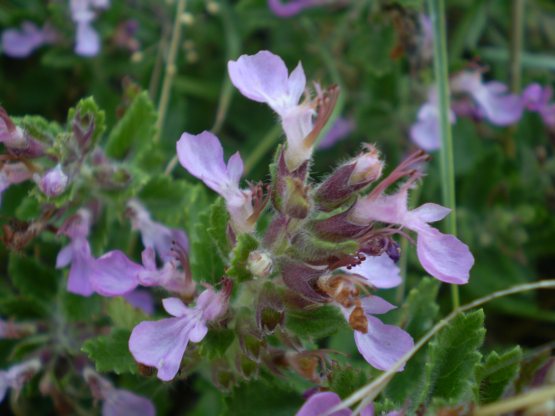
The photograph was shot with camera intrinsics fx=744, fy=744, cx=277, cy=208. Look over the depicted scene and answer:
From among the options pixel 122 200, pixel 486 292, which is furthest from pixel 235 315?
pixel 486 292

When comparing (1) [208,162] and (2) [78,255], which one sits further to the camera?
(2) [78,255]

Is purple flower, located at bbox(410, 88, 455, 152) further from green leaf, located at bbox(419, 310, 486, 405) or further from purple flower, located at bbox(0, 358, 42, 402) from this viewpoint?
purple flower, located at bbox(0, 358, 42, 402)

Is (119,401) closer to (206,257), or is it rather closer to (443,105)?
(206,257)

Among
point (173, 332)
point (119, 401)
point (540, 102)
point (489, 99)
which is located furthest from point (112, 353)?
point (540, 102)

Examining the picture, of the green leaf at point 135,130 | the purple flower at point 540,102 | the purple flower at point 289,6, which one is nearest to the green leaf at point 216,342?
the green leaf at point 135,130

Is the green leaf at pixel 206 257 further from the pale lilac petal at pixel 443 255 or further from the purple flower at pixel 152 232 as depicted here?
the pale lilac petal at pixel 443 255

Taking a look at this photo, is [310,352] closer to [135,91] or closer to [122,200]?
[122,200]
